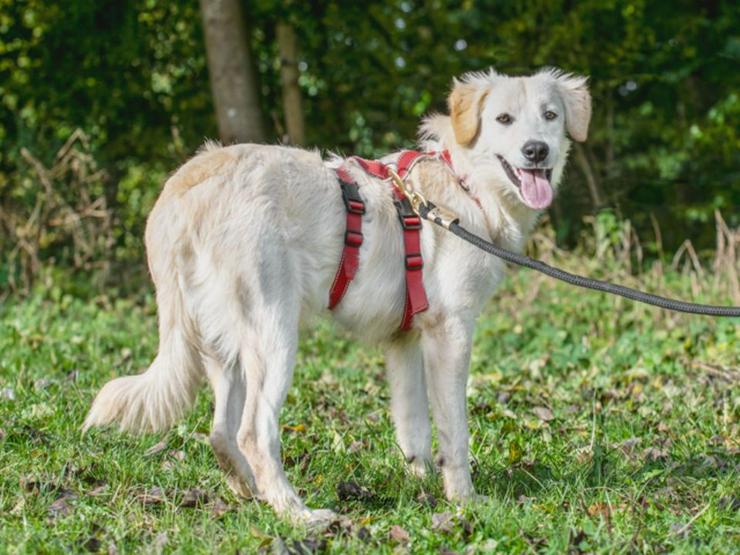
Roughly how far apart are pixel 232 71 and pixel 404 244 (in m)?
6.35

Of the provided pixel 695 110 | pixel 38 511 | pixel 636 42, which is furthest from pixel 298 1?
pixel 38 511

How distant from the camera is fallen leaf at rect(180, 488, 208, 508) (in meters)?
3.64

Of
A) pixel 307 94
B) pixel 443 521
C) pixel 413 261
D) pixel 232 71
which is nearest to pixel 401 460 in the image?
pixel 443 521

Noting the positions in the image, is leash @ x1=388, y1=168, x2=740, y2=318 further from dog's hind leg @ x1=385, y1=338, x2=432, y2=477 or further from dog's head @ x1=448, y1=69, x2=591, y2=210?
dog's hind leg @ x1=385, y1=338, x2=432, y2=477

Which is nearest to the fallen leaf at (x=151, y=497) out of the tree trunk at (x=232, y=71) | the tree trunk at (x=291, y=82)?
the tree trunk at (x=232, y=71)

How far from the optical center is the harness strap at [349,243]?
153 inches

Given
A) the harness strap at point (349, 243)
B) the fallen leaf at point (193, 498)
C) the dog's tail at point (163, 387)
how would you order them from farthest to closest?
the harness strap at point (349, 243) < the dog's tail at point (163, 387) < the fallen leaf at point (193, 498)

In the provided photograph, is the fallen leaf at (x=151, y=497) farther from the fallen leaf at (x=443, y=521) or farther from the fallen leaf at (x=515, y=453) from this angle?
the fallen leaf at (x=515, y=453)

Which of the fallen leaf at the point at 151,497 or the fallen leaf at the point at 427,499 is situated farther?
the fallen leaf at the point at 427,499

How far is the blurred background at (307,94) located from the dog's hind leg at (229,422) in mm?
5505

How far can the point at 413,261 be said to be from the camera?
401 cm

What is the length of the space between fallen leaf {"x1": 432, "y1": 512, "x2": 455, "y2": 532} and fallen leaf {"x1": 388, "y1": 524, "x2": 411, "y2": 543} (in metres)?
0.13

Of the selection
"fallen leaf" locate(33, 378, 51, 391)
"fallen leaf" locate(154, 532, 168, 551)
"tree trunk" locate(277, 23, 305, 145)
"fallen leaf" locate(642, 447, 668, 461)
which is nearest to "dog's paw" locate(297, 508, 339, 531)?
"fallen leaf" locate(154, 532, 168, 551)

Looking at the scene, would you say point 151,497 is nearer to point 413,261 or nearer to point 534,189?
point 413,261
